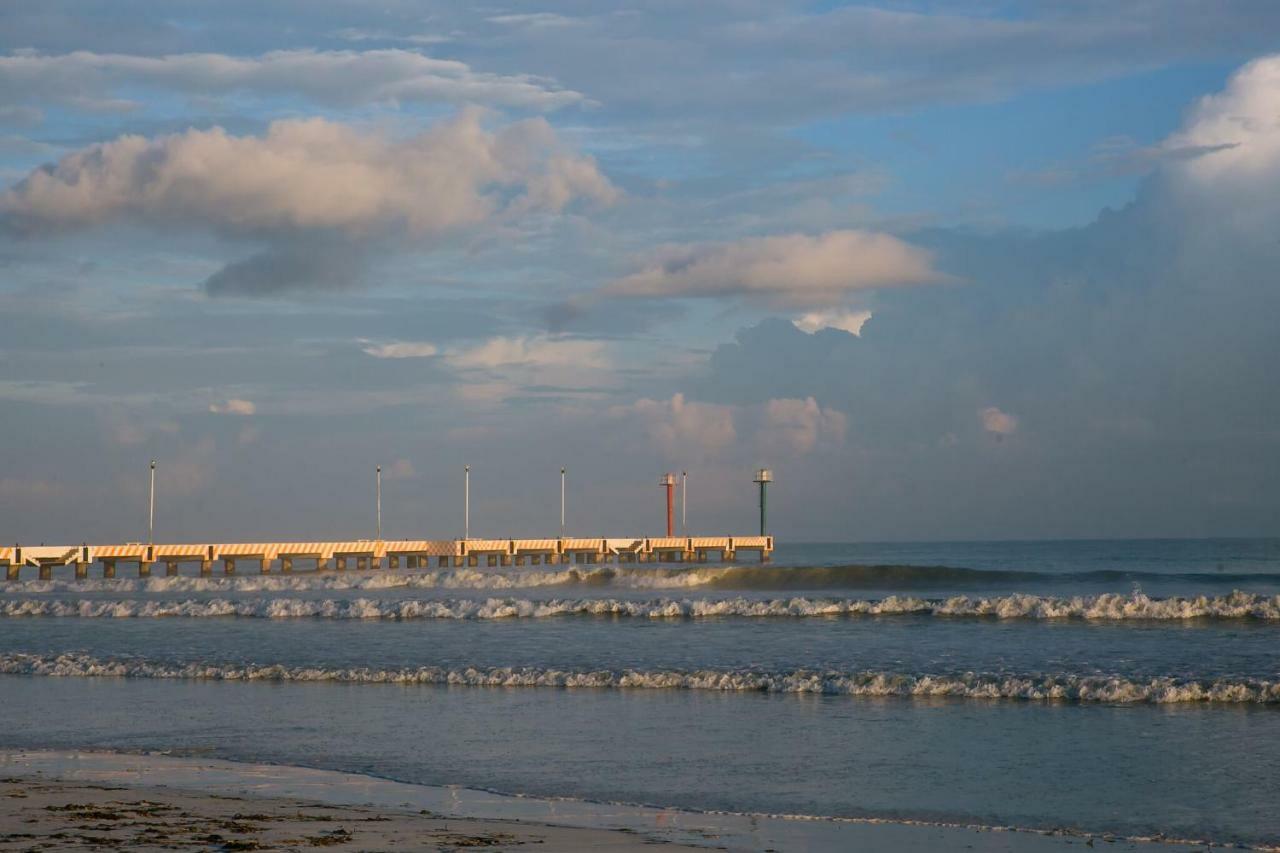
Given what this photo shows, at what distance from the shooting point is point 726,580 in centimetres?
5034

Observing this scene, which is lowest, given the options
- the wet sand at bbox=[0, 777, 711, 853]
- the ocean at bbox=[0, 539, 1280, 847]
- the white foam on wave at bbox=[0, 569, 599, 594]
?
the white foam on wave at bbox=[0, 569, 599, 594]

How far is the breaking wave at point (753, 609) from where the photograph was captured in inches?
1139

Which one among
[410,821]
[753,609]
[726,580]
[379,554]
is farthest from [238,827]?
[379,554]

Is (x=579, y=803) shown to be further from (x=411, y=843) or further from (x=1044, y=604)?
(x=1044, y=604)

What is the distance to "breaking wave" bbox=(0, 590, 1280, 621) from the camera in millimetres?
28922

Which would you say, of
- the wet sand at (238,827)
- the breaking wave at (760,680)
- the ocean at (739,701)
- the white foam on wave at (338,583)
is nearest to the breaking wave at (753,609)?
the ocean at (739,701)

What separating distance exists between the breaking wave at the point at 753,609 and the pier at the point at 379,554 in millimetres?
28505

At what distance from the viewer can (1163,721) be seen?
15.5 metres

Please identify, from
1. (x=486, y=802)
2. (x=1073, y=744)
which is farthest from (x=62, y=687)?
(x=1073, y=744)

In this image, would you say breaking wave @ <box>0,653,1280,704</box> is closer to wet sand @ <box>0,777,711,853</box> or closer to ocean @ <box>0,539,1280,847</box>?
ocean @ <box>0,539,1280,847</box>

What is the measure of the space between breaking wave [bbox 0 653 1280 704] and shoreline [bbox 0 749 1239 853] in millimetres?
7415

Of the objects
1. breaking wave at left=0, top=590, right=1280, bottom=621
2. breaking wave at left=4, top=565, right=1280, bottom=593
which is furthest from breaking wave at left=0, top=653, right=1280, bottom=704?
breaking wave at left=4, top=565, right=1280, bottom=593

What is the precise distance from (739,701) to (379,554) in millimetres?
62680

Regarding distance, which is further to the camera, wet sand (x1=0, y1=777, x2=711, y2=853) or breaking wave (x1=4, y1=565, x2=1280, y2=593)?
breaking wave (x1=4, y1=565, x2=1280, y2=593)
